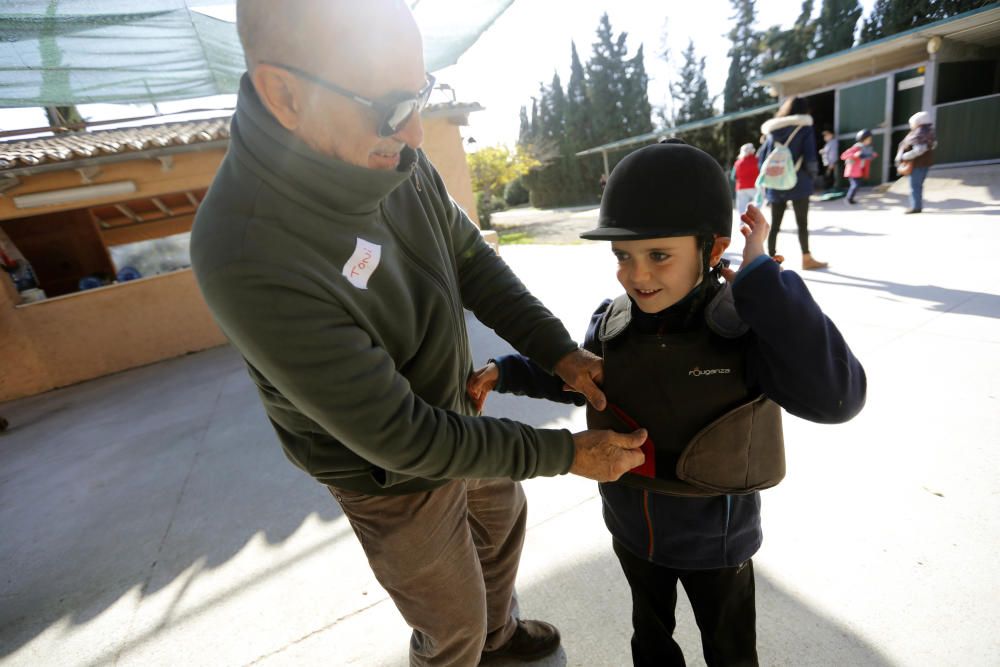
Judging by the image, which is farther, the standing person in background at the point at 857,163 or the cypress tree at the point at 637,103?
the cypress tree at the point at 637,103

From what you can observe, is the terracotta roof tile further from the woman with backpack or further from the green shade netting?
the woman with backpack

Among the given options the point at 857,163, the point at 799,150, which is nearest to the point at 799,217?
the point at 799,150

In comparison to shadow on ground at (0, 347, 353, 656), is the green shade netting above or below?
above

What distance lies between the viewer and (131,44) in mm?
3160

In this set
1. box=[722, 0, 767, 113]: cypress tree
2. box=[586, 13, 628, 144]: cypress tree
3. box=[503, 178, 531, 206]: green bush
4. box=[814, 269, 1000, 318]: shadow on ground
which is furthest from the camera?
box=[503, 178, 531, 206]: green bush

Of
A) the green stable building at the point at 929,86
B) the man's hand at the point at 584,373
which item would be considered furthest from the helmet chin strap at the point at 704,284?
the green stable building at the point at 929,86

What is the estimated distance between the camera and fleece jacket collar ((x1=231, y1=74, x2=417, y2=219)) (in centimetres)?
98

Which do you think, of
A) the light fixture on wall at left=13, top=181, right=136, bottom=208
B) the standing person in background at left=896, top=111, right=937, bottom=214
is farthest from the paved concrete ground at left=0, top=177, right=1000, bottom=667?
the standing person in background at left=896, top=111, right=937, bottom=214

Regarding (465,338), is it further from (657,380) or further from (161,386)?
(161,386)

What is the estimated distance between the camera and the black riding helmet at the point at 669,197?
3.54ft

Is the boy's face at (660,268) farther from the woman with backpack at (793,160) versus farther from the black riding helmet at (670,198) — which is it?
the woman with backpack at (793,160)

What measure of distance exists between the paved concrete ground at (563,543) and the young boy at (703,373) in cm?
62

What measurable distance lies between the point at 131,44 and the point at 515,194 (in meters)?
30.9

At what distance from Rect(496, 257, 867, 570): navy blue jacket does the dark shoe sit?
56 cm
